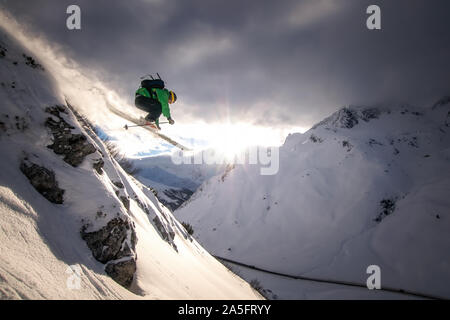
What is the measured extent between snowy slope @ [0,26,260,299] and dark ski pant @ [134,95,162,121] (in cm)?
209

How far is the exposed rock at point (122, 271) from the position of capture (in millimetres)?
3731

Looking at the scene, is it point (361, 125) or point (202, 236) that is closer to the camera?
point (202, 236)

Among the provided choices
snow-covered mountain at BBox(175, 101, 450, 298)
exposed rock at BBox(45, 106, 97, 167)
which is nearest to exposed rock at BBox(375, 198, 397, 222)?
snow-covered mountain at BBox(175, 101, 450, 298)

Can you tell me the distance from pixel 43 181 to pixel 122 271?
99.1 inches

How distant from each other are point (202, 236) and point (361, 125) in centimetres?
4278

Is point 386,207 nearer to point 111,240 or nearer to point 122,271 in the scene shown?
point 122,271

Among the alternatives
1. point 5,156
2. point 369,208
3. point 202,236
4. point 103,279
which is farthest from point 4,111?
point 369,208

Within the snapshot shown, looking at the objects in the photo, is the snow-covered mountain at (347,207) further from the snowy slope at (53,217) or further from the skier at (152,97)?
the skier at (152,97)

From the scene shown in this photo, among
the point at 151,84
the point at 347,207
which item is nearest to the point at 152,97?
the point at 151,84

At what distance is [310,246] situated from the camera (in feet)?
82.6

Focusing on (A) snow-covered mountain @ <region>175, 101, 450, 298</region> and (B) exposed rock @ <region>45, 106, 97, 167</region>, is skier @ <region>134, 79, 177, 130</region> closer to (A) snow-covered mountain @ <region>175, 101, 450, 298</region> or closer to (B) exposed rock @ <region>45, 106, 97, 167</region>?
(B) exposed rock @ <region>45, 106, 97, 167</region>

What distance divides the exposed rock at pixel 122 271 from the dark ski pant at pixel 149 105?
16.8 ft

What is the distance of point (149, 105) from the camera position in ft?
23.0
